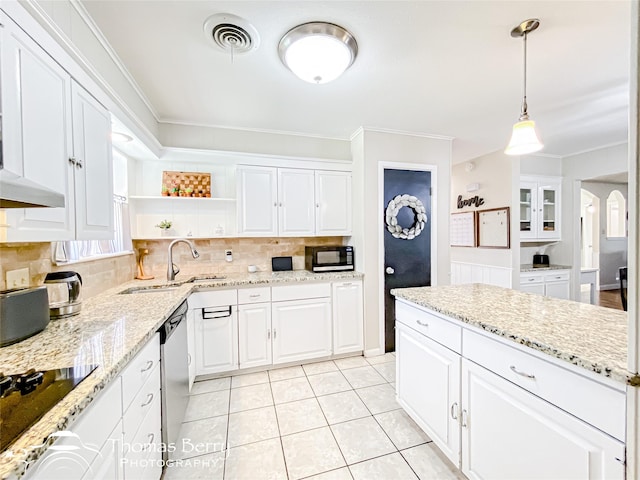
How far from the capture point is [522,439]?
1.11m

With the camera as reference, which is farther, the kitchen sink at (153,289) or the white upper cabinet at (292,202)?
the white upper cabinet at (292,202)

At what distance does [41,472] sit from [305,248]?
280 cm

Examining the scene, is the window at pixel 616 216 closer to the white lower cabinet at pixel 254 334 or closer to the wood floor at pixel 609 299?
the wood floor at pixel 609 299

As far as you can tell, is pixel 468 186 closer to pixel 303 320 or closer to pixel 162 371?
pixel 303 320

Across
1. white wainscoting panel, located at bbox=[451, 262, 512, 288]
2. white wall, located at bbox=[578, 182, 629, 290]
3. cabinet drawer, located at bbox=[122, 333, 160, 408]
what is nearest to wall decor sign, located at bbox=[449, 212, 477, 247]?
white wainscoting panel, located at bbox=[451, 262, 512, 288]

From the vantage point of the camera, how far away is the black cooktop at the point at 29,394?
25.6 inches

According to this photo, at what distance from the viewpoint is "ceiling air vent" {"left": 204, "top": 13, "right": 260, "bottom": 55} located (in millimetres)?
1490

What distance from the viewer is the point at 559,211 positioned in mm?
4434

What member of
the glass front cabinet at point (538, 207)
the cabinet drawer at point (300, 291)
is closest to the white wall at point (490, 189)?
the glass front cabinet at point (538, 207)

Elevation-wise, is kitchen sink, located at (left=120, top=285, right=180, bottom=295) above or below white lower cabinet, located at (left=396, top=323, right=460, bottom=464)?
above

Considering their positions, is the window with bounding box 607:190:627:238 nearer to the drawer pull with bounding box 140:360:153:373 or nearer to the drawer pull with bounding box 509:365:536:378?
the drawer pull with bounding box 509:365:536:378

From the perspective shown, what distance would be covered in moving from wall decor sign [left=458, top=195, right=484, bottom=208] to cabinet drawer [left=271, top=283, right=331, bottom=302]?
295cm

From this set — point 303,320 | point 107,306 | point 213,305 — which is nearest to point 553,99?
point 303,320

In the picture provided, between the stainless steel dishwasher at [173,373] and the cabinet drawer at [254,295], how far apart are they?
63 cm
